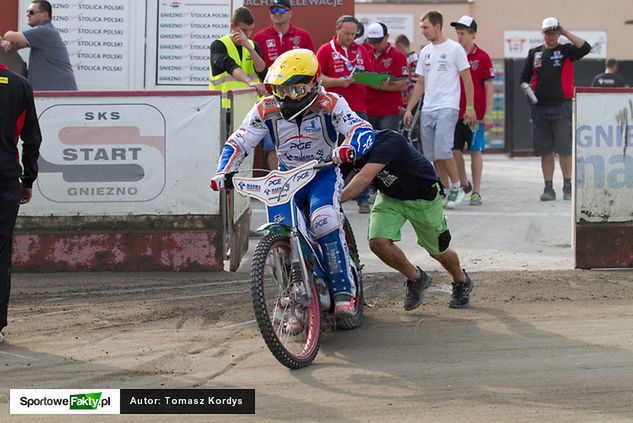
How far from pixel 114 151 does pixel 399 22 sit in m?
18.3

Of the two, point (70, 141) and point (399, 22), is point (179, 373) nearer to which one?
point (70, 141)

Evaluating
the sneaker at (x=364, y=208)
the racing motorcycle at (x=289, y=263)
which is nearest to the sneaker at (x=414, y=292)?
the racing motorcycle at (x=289, y=263)

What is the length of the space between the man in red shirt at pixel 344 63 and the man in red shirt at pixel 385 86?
730 mm

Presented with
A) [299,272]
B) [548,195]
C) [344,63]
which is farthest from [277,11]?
[299,272]

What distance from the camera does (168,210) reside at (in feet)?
31.9

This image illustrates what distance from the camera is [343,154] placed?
6.68m

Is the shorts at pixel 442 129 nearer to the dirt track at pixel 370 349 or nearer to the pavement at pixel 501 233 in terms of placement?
the pavement at pixel 501 233

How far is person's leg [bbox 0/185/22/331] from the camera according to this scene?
7316 millimetres

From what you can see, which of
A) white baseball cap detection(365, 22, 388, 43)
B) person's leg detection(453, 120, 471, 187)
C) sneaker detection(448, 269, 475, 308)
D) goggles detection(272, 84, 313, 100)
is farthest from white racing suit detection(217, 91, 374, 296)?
white baseball cap detection(365, 22, 388, 43)

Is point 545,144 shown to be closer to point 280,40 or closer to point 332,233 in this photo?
point 280,40

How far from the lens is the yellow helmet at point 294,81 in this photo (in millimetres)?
6840

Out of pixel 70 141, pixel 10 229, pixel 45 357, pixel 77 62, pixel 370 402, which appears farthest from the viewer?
pixel 77 62

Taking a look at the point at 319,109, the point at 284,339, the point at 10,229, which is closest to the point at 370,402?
the point at 284,339

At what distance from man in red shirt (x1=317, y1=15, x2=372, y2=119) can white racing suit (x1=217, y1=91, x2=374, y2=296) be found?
16.8 ft
